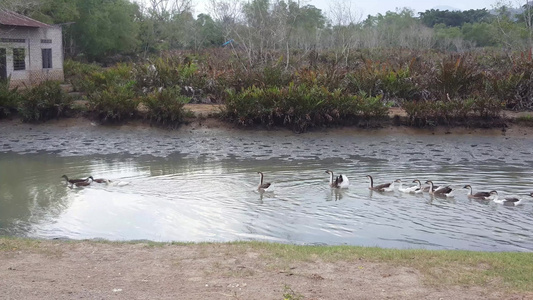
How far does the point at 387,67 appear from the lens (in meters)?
27.0

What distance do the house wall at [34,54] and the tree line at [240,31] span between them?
1293 mm

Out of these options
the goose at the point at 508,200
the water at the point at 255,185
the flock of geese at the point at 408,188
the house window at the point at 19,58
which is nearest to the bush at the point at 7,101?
the water at the point at 255,185

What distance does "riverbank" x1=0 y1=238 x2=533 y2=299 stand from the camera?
6922 millimetres

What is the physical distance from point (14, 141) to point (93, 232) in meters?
12.5

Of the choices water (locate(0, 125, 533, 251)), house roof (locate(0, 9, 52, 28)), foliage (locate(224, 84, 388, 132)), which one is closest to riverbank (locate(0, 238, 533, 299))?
water (locate(0, 125, 533, 251))

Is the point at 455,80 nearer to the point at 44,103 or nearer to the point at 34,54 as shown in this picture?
the point at 44,103

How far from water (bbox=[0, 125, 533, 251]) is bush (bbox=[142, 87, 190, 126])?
80 centimetres

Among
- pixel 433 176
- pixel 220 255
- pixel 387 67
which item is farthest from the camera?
pixel 387 67

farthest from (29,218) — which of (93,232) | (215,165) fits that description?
(215,165)

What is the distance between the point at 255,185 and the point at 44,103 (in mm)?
12433

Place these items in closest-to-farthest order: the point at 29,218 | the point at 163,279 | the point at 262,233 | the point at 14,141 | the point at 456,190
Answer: the point at 163,279 < the point at 262,233 < the point at 29,218 < the point at 456,190 < the point at 14,141

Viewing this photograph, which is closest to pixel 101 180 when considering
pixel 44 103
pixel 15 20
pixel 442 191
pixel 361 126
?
pixel 442 191

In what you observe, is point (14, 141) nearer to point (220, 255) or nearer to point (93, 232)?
point (93, 232)

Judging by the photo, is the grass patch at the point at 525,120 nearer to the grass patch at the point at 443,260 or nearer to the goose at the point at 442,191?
the goose at the point at 442,191
